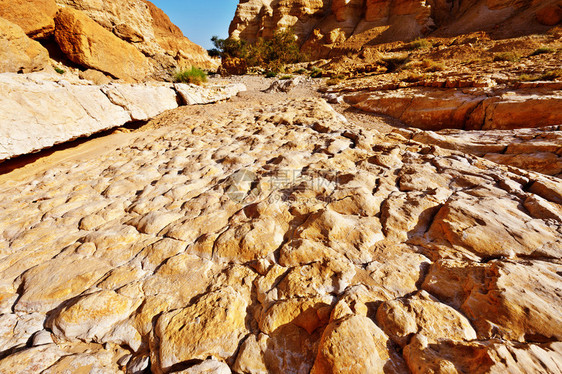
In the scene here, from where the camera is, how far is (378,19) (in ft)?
69.3

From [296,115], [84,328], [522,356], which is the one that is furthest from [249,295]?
[296,115]

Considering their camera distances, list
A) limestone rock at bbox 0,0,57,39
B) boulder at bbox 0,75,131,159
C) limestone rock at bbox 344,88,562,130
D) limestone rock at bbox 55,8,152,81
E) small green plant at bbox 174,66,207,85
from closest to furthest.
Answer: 1. boulder at bbox 0,75,131,159
2. limestone rock at bbox 344,88,562,130
3. limestone rock at bbox 0,0,57,39
4. limestone rock at bbox 55,8,152,81
5. small green plant at bbox 174,66,207,85

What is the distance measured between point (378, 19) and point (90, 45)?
79.3 feet

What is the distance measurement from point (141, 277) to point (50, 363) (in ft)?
1.66

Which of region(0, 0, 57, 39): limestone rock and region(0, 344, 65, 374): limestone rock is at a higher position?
region(0, 0, 57, 39): limestone rock

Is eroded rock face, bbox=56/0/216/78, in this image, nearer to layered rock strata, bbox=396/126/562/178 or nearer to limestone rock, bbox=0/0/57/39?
limestone rock, bbox=0/0/57/39

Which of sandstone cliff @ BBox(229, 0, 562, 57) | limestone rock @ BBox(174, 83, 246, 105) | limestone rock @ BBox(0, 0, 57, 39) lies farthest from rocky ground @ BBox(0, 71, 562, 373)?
sandstone cliff @ BBox(229, 0, 562, 57)

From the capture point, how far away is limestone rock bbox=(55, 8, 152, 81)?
6109 millimetres

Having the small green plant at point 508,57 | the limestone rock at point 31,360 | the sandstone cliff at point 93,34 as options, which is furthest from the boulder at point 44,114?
the small green plant at point 508,57

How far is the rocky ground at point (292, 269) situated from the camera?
97 cm

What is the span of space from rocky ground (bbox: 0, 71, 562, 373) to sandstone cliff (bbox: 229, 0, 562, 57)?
18545 millimetres

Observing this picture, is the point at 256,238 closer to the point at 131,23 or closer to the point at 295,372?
the point at 295,372

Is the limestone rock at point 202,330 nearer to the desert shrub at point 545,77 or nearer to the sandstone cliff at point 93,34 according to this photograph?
the desert shrub at point 545,77

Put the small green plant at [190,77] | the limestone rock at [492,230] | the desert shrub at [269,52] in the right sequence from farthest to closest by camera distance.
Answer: the desert shrub at [269,52]
the small green plant at [190,77]
the limestone rock at [492,230]
